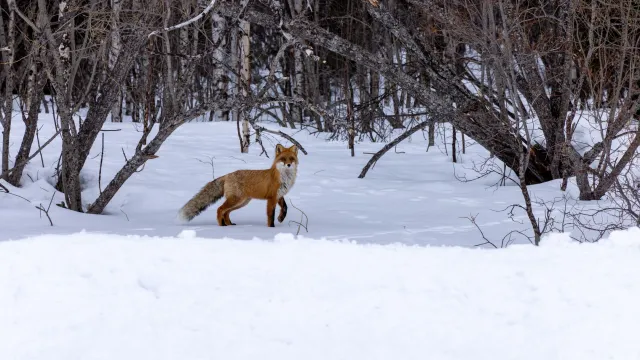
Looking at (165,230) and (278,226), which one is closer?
(165,230)

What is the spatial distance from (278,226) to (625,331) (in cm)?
487

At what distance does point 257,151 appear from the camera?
13883 millimetres

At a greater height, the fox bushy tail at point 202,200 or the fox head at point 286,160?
the fox head at point 286,160

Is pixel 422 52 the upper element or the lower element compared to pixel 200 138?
upper

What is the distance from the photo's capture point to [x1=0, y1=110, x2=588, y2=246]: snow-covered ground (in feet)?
25.4

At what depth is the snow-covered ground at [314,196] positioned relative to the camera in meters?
7.73

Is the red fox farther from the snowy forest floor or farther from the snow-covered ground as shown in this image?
the snowy forest floor

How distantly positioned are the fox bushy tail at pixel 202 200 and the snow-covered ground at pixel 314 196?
0.17m

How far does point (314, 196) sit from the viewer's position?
1019cm

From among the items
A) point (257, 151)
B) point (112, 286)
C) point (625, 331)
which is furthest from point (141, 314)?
point (257, 151)

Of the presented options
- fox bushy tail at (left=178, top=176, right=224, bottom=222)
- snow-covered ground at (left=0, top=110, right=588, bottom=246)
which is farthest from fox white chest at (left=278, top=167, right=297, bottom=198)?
fox bushy tail at (left=178, top=176, right=224, bottom=222)

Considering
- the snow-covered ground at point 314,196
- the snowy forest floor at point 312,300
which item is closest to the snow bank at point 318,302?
the snowy forest floor at point 312,300

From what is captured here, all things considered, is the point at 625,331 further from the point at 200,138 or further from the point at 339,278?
the point at 200,138

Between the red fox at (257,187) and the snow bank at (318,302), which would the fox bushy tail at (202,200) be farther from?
the snow bank at (318,302)
